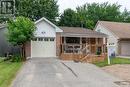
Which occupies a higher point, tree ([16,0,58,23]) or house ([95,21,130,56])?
tree ([16,0,58,23])

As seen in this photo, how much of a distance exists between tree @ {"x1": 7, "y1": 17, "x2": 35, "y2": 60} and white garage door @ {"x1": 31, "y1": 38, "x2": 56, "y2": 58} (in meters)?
2.32

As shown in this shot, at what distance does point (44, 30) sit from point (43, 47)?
188cm

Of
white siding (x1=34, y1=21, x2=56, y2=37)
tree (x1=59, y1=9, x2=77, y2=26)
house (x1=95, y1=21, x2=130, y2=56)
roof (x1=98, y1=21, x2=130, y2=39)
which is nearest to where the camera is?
white siding (x1=34, y1=21, x2=56, y2=37)

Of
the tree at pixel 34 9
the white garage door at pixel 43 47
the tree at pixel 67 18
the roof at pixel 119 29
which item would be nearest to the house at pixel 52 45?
the white garage door at pixel 43 47

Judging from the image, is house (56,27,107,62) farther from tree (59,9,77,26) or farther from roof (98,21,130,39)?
tree (59,9,77,26)

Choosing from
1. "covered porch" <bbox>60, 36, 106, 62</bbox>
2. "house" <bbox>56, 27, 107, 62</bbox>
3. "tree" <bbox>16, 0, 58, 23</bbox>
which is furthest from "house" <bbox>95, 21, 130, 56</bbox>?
"tree" <bbox>16, 0, 58, 23</bbox>

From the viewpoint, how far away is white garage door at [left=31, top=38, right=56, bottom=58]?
3972cm

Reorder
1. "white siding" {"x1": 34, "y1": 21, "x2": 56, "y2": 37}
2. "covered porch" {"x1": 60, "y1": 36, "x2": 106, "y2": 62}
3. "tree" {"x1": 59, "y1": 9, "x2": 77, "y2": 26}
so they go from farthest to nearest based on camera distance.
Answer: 1. "tree" {"x1": 59, "y1": 9, "x2": 77, "y2": 26}
2. "white siding" {"x1": 34, "y1": 21, "x2": 56, "y2": 37}
3. "covered porch" {"x1": 60, "y1": 36, "x2": 106, "y2": 62}

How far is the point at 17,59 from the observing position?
1399 inches

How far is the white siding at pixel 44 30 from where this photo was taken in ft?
131

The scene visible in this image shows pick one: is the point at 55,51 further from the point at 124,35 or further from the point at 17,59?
the point at 124,35

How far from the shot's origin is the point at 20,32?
1426 inches

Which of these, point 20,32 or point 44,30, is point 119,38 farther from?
point 20,32

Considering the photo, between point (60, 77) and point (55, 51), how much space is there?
18.5 m
